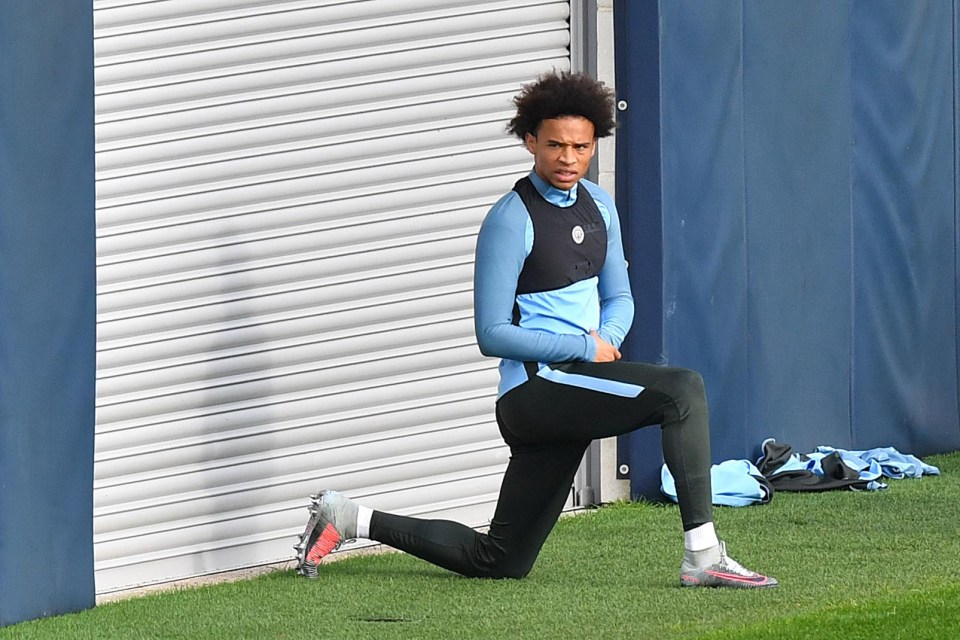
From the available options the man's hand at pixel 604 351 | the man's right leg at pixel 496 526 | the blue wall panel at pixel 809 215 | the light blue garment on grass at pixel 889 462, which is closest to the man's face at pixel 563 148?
the man's hand at pixel 604 351

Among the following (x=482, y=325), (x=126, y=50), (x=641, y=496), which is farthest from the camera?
(x=641, y=496)

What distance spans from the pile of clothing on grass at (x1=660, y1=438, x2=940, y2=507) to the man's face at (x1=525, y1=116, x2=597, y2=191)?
2.19m

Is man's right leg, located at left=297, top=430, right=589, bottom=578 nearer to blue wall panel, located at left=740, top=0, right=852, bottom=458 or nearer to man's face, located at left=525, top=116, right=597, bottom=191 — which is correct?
man's face, located at left=525, top=116, right=597, bottom=191

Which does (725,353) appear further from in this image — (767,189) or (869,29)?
(869,29)

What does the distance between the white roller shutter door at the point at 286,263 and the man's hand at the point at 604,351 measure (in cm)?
148

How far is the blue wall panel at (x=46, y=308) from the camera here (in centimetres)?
504

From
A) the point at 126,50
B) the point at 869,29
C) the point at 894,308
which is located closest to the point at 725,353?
the point at 894,308

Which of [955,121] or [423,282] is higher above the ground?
[955,121]

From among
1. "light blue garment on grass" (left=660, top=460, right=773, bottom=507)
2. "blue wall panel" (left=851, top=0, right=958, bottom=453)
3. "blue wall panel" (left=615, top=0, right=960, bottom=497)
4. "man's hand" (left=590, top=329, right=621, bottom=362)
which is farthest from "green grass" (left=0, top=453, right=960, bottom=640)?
"blue wall panel" (left=851, top=0, right=958, bottom=453)

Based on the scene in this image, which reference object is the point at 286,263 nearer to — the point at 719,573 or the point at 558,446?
the point at 558,446

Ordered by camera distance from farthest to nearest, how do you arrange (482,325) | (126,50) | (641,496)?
(641,496) < (126,50) < (482,325)

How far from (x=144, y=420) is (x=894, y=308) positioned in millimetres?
4245

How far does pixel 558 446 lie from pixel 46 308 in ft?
5.50

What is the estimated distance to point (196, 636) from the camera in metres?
5.00
